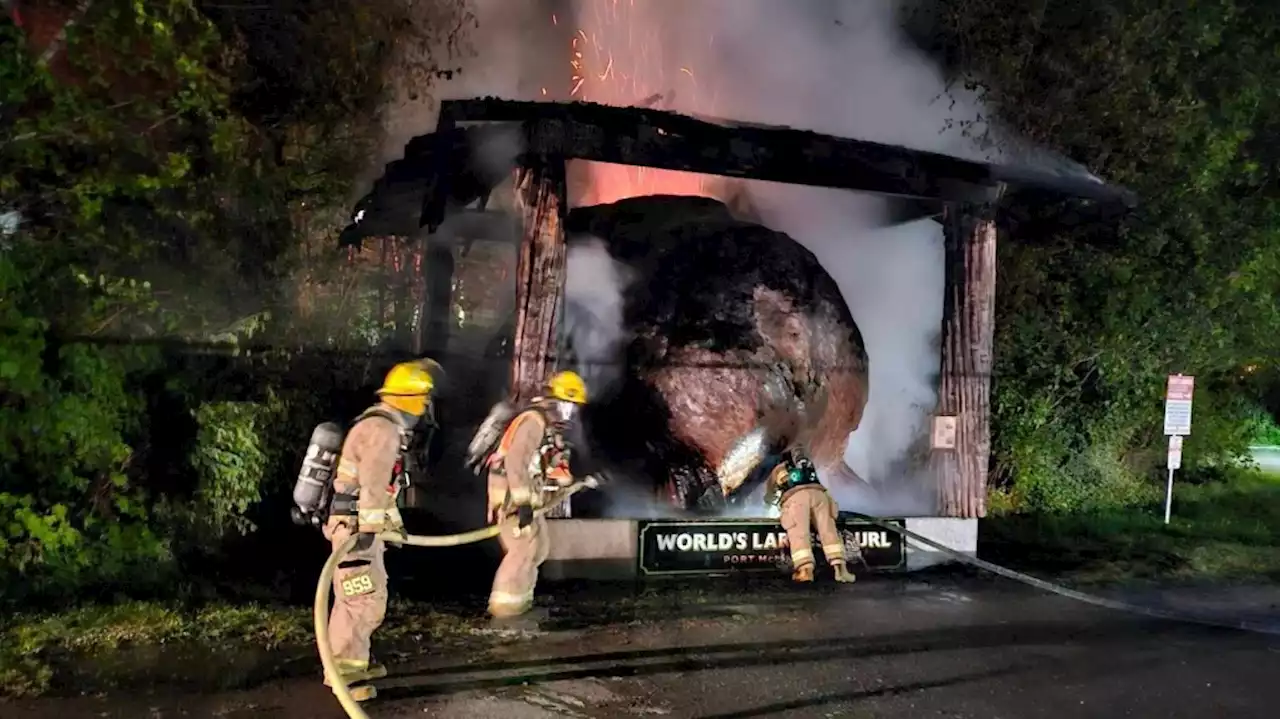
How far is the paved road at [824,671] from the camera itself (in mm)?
5312

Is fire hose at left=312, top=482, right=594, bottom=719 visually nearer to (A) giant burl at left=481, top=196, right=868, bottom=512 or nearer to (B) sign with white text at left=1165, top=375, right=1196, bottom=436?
(A) giant burl at left=481, top=196, right=868, bottom=512

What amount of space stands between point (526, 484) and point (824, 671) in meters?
2.28

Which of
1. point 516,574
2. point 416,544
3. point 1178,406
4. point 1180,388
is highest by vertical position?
point 1180,388

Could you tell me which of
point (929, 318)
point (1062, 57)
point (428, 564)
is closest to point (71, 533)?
point (428, 564)

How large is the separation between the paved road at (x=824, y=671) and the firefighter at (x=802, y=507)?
0.40 metres

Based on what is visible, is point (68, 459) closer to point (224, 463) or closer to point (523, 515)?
point (224, 463)

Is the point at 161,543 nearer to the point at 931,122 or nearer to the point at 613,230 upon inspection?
the point at 613,230

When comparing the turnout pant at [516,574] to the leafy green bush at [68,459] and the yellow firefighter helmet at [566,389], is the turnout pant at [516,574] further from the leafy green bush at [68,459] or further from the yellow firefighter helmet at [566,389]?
the leafy green bush at [68,459]

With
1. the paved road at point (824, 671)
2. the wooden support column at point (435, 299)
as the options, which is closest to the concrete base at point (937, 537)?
the paved road at point (824, 671)

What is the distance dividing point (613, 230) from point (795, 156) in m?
2.75

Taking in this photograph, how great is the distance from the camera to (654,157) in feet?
27.0

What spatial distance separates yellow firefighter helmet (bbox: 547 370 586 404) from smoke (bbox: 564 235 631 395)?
2.48 m

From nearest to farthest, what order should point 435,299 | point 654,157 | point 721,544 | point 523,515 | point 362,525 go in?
point 362,525 < point 523,515 < point 654,157 < point 721,544 < point 435,299

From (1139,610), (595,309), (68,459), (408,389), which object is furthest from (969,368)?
(68,459)
